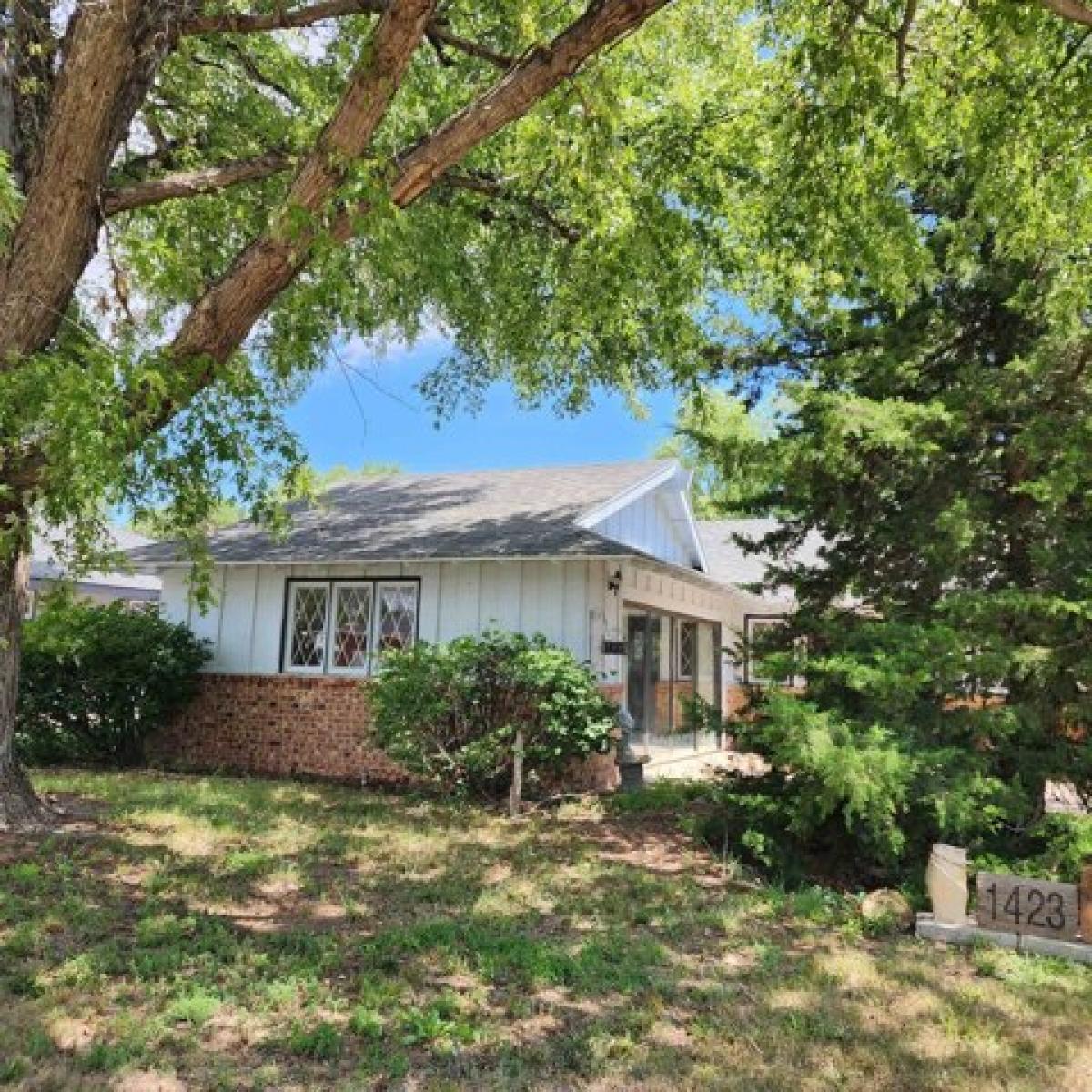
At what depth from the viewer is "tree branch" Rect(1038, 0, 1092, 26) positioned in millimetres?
4586

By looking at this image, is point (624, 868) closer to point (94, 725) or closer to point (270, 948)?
point (270, 948)

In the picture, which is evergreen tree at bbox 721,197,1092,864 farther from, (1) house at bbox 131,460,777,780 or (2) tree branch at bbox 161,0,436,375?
(2) tree branch at bbox 161,0,436,375

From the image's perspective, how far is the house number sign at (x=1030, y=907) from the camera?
586 cm

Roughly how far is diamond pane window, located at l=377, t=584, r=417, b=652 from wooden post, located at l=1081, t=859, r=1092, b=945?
8.51 meters

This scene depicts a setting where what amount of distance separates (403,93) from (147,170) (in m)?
2.56

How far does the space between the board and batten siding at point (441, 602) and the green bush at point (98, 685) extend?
762 millimetres

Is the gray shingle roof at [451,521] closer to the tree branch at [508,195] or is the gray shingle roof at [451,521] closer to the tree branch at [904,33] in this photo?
the tree branch at [508,195]

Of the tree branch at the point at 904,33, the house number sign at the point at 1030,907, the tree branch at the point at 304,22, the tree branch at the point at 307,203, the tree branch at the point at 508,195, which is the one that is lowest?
the house number sign at the point at 1030,907

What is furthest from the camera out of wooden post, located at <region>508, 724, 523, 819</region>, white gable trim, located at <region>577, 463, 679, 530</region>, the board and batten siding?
white gable trim, located at <region>577, 463, 679, 530</region>

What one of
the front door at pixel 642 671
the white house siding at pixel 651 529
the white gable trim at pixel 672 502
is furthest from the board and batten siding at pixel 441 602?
the front door at pixel 642 671

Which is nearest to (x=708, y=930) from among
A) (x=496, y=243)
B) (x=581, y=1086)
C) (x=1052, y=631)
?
(x=581, y=1086)

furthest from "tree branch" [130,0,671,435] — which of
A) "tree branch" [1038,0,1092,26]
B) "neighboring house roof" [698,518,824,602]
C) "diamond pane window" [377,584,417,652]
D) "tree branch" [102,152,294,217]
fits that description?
"neighboring house roof" [698,518,824,602]

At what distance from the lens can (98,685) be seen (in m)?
12.8

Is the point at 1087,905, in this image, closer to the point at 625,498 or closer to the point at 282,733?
the point at 625,498
